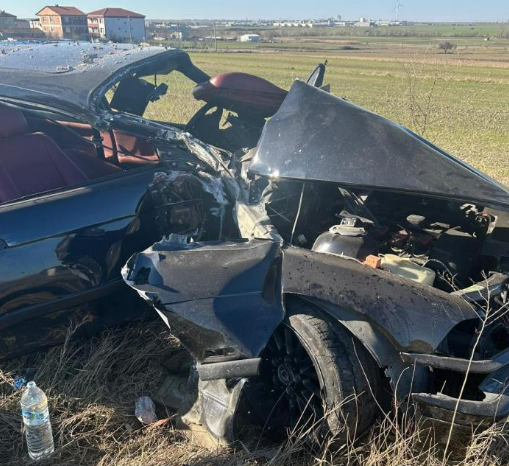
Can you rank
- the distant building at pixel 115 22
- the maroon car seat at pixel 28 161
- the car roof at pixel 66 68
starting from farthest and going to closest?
the distant building at pixel 115 22 < the car roof at pixel 66 68 < the maroon car seat at pixel 28 161

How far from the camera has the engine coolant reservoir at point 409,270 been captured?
2439 mm

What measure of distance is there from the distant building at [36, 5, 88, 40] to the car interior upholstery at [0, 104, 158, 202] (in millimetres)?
61452

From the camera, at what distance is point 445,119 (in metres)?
14.8

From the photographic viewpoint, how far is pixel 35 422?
2354 mm

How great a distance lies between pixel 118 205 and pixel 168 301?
782mm

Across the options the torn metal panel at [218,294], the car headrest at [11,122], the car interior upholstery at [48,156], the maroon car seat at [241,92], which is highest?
the maroon car seat at [241,92]

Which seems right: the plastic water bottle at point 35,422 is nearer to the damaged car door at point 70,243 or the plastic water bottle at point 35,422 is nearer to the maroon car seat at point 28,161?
the damaged car door at point 70,243

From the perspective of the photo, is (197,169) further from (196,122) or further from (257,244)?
(196,122)

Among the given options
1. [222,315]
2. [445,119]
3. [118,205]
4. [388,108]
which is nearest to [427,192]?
[222,315]

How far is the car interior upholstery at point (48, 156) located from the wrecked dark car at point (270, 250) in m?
0.01

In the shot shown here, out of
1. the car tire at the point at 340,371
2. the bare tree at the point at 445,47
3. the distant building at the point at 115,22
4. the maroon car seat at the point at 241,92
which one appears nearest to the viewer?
the car tire at the point at 340,371

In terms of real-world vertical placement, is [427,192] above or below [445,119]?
above

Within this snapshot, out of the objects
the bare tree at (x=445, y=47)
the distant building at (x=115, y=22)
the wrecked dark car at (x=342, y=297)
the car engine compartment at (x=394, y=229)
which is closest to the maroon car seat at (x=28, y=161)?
the wrecked dark car at (x=342, y=297)

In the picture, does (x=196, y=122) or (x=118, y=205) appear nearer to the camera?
(x=118, y=205)
